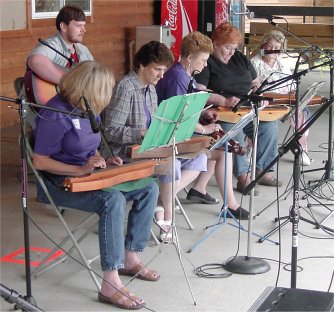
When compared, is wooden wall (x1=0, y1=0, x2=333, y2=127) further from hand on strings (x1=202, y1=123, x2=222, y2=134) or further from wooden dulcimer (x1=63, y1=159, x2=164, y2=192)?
wooden dulcimer (x1=63, y1=159, x2=164, y2=192)

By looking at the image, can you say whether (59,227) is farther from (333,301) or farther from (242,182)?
(333,301)

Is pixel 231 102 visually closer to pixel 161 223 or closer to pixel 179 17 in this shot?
pixel 161 223

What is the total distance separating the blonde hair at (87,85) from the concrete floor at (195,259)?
0.89 m

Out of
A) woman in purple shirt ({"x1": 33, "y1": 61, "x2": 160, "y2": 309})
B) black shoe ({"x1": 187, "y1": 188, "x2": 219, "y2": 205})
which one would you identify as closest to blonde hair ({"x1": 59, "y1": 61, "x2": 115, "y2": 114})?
woman in purple shirt ({"x1": 33, "y1": 61, "x2": 160, "y2": 309})

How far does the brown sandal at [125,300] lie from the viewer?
10.1 ft

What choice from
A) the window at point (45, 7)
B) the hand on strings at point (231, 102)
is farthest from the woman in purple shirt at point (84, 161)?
the window at point (45, 7)

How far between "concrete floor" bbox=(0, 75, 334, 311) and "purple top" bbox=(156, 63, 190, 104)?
0.81m

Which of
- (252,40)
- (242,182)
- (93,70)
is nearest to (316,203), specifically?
(242,182)

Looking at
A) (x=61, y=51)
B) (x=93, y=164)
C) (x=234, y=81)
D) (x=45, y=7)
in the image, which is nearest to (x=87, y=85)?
(x=93, y=164)

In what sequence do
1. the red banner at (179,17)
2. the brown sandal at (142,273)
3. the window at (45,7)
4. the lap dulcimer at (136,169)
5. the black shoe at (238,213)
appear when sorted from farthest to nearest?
the red banner at (179,17), the window at (45,7), the black shoe at (238,213), the brown sandal at (142,273), the lap dulcimer at (136,169)

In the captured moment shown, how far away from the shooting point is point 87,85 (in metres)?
3.11

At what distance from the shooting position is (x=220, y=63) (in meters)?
4.81

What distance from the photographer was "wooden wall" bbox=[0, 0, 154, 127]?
679cm

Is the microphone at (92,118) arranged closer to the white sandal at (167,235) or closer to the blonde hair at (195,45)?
the white sandal at (167,235)
